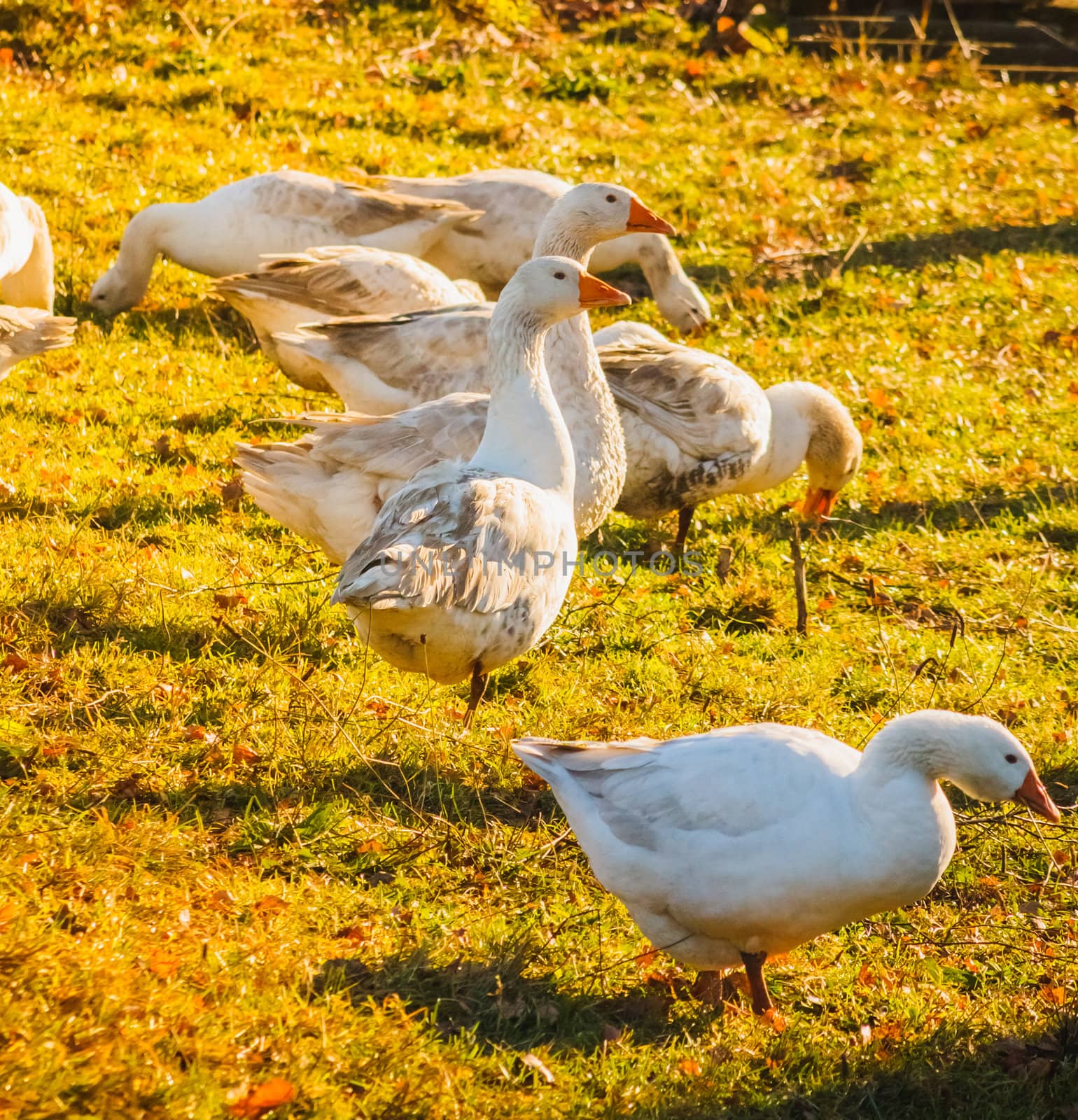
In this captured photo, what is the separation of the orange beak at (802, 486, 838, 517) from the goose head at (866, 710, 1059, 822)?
4091 millimetres

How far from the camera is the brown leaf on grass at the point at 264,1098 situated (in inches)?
119

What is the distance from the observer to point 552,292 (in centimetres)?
531

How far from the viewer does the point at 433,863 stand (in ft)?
14.1

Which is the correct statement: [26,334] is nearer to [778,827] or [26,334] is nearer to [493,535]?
[493,535]

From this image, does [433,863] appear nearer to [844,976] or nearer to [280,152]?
[844,976]

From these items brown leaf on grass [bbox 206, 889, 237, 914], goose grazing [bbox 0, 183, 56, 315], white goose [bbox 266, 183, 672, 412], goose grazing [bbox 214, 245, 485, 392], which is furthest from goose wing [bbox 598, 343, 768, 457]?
brown leaf on grass [bbox 206, 889, 237, 914]

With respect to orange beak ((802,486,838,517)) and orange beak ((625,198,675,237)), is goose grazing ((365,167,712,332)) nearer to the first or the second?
orange beak ((802,486,838,517))

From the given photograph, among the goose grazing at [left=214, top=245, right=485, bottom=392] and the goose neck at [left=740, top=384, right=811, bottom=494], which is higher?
the goose grazing at [left=214, top=245, right=485, bottom=392]

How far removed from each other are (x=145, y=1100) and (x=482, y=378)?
14.6 ft

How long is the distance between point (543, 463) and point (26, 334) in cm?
256

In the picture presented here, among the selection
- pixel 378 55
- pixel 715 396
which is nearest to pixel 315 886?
pixel 715 396

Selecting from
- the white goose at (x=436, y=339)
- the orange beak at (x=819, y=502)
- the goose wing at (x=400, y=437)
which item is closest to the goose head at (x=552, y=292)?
the goose wing at (x=400, y=437)

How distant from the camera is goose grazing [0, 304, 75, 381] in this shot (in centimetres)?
590

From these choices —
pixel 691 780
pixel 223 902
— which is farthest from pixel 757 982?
pixel 223 902
